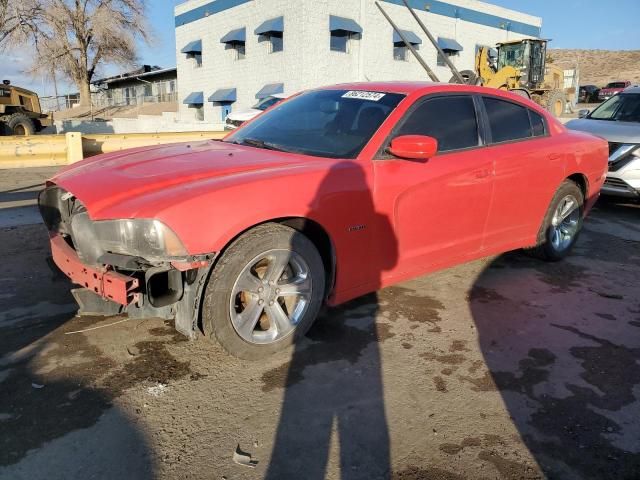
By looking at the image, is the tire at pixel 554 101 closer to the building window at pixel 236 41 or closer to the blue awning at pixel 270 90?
the blue awning at pixel 270 90

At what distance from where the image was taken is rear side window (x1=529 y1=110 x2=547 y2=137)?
184 inches

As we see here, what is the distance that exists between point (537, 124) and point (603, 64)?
7898cm

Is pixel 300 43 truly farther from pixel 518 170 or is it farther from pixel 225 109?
pixel 518 170

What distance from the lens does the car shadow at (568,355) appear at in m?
2.37

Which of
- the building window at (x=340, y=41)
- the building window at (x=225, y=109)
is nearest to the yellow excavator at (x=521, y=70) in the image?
the building window at (x=340, y=41)

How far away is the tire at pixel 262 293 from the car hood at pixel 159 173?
14.7 inches

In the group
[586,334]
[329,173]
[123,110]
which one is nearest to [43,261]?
[329,173]

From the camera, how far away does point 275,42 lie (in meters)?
26.9

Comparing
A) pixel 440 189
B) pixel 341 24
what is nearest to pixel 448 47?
pixel 341 24

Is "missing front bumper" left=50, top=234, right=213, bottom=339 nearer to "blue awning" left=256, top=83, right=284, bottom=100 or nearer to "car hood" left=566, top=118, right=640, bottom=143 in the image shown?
"car hood" left=566, top=118, right=640, bottom=143

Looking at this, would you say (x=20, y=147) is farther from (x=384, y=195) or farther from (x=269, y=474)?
(x=269, y=474)

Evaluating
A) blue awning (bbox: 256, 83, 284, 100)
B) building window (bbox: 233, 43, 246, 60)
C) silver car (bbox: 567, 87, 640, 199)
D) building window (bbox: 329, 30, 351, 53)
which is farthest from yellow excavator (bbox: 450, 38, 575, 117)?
building window (bbox: 233, 43, 246, 60)

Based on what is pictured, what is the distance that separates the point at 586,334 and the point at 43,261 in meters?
4.58

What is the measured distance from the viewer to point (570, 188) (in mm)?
4988
